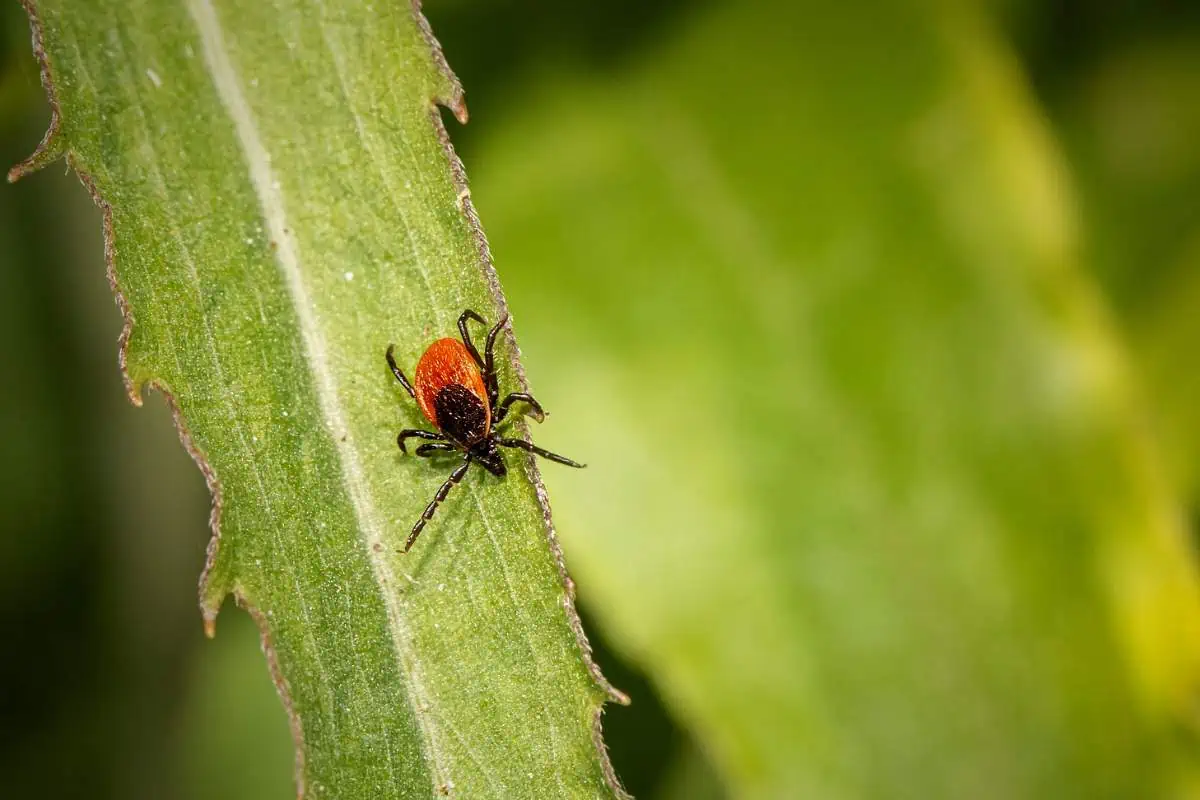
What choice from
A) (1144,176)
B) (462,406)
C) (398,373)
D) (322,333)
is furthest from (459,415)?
(1144,176)

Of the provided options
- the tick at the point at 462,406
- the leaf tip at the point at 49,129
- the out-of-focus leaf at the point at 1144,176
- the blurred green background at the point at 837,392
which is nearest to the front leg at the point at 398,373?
the tick at the point at 462,406

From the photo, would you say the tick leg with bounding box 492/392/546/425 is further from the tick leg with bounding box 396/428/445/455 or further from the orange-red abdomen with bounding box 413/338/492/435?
the tick leg with bounding box 396/428/445/455

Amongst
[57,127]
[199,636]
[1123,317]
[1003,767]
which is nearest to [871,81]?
[1123,317]

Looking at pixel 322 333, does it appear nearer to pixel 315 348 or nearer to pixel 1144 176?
pixel 315 348

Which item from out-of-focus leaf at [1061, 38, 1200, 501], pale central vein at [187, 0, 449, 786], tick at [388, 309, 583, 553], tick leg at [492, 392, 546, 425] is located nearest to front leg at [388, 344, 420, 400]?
tick at [388, 309, 583, 553]

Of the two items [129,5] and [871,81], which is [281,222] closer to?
[129,5]

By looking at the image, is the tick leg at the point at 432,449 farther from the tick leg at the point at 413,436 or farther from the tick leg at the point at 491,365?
the tick leg at the point at 491,365
